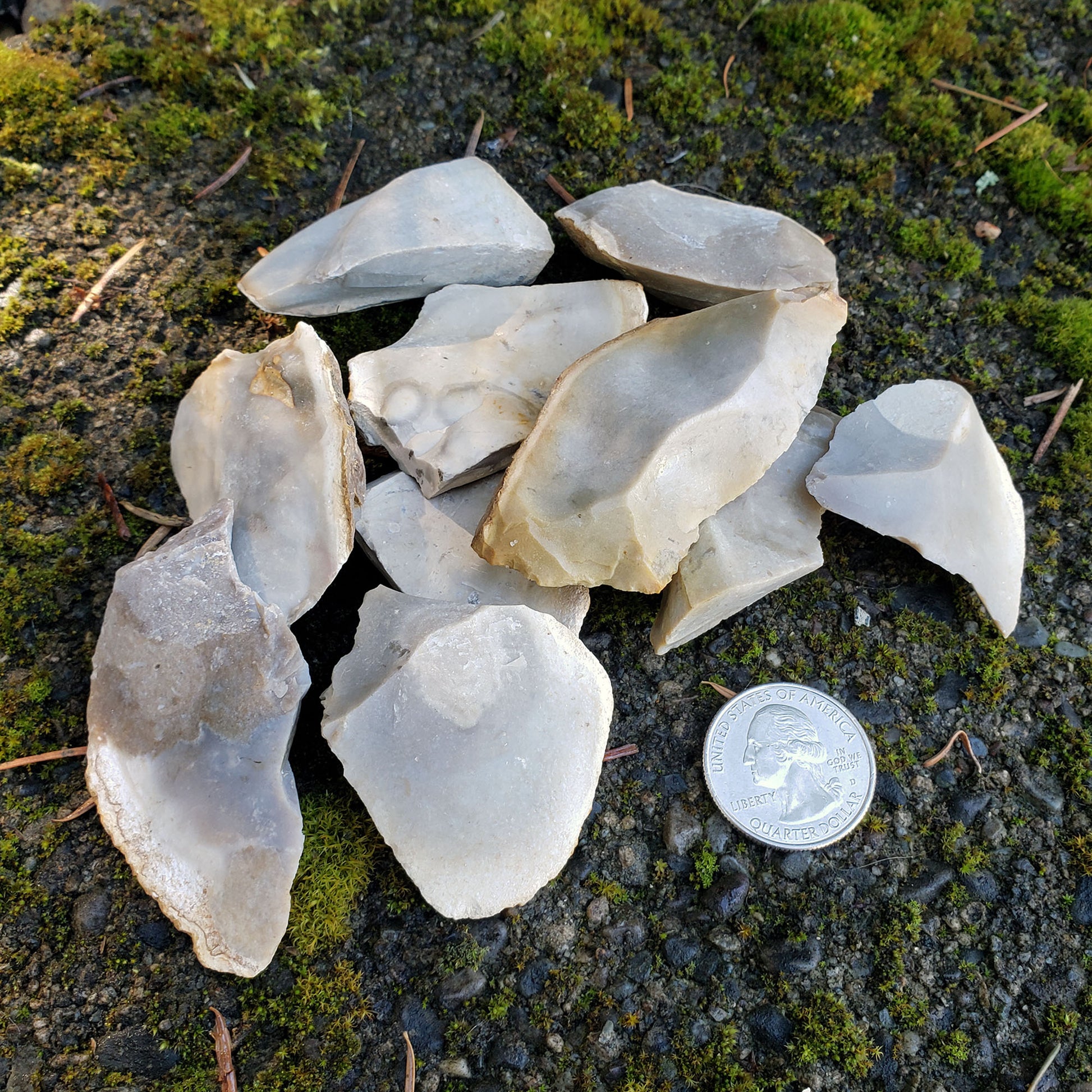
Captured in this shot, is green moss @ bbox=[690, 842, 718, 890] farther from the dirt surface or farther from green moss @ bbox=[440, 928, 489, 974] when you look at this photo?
green moss @ bbox=[440, 928, 489, 974]

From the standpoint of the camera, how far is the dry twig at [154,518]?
112 inches

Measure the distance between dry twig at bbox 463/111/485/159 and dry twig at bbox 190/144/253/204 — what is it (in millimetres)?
872

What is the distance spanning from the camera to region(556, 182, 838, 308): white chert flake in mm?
2926

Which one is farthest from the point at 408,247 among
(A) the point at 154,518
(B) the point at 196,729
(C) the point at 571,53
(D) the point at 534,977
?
(D) the point at 534,977

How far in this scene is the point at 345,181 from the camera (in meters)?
3.35

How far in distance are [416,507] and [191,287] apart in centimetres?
132

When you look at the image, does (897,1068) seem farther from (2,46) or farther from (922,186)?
(2,46)

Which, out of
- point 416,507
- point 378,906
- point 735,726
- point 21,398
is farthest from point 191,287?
point 735,726

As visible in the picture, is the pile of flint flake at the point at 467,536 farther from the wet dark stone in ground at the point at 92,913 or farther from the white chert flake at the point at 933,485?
the wet dark stone in ground at the point at 92,913

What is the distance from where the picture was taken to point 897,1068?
2400mm

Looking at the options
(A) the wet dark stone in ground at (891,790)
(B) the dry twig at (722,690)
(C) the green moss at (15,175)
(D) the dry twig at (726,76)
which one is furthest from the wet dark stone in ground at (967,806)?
(C) the green moss at (15,175)

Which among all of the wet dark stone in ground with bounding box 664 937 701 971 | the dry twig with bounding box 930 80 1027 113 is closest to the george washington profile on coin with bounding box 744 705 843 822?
the wet dark stone in ground with bounding box 664 937 701 971

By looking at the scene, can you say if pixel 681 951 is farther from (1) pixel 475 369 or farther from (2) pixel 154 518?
(2) pixel 154 518

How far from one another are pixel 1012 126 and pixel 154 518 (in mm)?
3901
